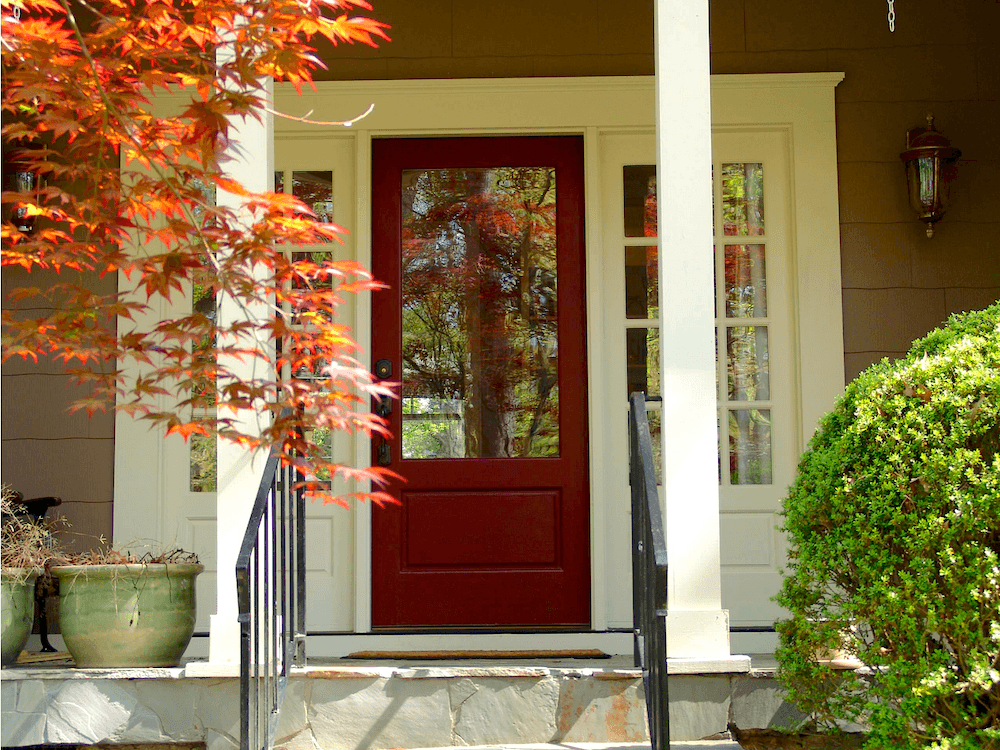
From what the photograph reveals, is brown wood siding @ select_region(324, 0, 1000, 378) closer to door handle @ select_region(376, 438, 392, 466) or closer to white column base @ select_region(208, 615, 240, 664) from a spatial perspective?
door handle @ select_region(376, 438, 392, 466)

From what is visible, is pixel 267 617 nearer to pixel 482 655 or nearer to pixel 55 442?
pixel 482 655

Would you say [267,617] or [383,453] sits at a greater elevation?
[383,453]

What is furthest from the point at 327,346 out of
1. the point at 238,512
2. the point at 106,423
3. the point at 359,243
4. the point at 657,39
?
the point at 106,423

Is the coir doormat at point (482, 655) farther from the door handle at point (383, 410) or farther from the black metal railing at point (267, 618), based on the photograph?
the door handle at point (383, 410)

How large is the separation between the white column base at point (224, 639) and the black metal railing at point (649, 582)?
115 centimetres

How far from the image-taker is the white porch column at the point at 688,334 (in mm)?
2912

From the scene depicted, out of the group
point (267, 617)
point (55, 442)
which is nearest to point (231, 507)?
point (267, 617)

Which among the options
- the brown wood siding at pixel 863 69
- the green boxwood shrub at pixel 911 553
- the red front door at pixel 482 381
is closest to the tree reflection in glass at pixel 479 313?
the red front door at pixel 482 381

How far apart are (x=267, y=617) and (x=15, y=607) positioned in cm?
101

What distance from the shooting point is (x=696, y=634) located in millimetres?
2896

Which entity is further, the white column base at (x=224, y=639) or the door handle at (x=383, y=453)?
the door handle at (x=383, y=453)

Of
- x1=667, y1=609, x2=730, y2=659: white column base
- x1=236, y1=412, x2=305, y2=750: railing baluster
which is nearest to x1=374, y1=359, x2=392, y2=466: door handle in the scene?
x1=236, y1=412, x2=305, y2=750: railing baluster

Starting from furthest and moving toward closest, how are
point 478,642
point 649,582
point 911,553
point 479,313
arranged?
point 479,313, point 478,642, point 649,582, point 911,553

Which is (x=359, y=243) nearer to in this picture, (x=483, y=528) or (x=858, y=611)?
(x=483, y=528)
